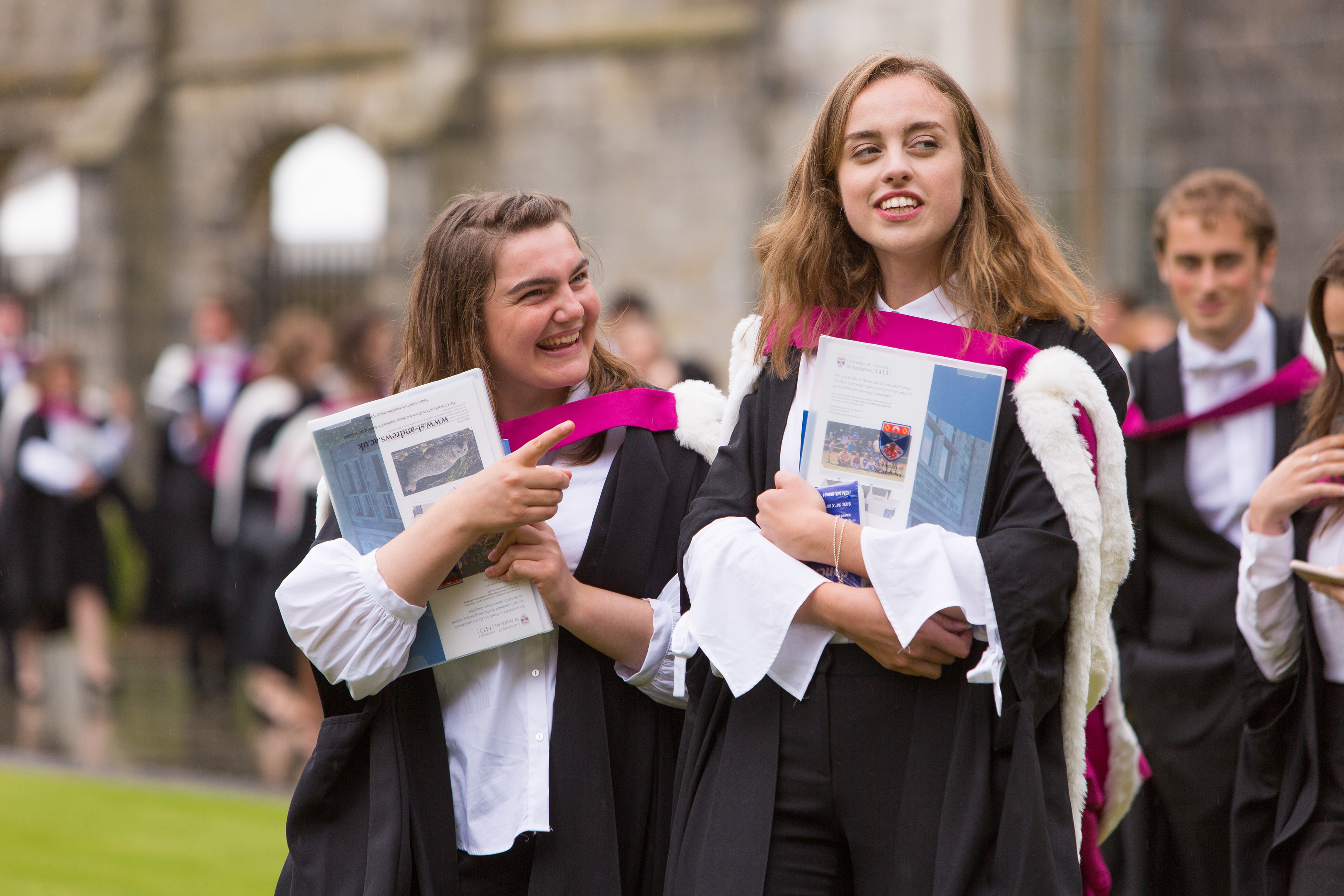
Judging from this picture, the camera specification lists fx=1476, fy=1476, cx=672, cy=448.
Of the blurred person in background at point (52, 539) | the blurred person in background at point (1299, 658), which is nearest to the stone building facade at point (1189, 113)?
the blurred person in background at point (52, 539)

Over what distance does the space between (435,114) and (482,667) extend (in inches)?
579

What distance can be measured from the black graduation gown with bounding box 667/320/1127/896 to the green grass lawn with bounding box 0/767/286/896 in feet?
11.7

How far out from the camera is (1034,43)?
1425 cm

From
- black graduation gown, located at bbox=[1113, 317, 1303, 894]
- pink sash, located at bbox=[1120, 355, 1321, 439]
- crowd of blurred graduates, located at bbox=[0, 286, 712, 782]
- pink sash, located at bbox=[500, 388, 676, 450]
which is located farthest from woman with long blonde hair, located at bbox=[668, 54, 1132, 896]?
crowd of blurred graduates, located at bbox=[0, 286, 712, 782]

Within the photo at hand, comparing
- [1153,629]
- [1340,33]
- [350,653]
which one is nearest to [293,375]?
[1153,629]

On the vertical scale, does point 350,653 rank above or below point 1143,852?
above

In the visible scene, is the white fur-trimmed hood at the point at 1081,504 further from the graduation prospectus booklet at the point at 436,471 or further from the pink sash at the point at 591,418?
the graduation prospectus booklet at the point at 436,471

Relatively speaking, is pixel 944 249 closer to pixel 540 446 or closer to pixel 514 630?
pixel 540 446

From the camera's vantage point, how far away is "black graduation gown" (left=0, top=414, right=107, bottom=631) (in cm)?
1081

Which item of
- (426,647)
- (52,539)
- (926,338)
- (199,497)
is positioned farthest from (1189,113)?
(426,647)

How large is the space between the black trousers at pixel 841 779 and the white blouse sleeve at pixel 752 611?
0.05 m

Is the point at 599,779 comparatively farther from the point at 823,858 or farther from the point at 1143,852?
the point at 1143,852

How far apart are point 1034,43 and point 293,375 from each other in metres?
8.30

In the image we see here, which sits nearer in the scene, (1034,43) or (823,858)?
(823,858)
